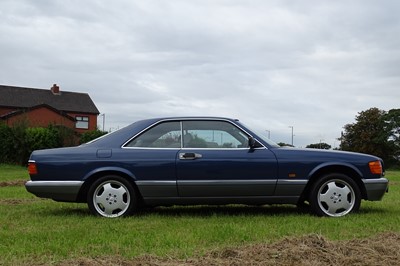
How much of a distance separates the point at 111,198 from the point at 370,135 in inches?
2648

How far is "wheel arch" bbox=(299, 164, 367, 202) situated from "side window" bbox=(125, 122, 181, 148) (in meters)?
1.91

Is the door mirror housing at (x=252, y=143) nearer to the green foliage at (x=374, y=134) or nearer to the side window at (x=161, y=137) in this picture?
the side window at (x=161, y=137)

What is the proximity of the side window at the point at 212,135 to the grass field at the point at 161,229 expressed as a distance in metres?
1.01

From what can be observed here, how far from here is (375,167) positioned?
7.41m

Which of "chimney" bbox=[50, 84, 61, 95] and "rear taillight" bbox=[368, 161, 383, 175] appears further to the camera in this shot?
"chimney" bbox=[50, 84, 61, 95]

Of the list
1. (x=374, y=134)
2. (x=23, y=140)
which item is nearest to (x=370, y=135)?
(x=374, y=134)

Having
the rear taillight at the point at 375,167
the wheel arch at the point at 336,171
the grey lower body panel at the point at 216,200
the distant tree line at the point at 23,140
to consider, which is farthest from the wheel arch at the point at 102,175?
the distant tree line at the point at 23,140

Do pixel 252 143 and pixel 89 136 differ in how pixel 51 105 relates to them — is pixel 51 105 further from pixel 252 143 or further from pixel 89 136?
pixel 252 143

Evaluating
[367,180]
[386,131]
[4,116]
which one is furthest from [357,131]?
[367,180]

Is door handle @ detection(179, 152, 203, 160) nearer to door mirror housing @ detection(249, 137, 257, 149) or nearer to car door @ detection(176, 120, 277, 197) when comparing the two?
car door @ detection(176, 120, 277, 197)

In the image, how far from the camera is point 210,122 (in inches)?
297

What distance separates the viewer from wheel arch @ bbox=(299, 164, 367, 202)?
729 centimetres

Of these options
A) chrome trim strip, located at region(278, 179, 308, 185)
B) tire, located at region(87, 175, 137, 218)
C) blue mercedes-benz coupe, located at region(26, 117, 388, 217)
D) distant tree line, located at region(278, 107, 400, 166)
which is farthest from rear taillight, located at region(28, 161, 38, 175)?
distant tree line, located at region(278, 107, 400, 166)

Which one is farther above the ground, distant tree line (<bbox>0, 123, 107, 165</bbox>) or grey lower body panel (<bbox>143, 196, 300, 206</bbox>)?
distant tree line (<bbox>0, 123, 107, 165</bbox>)
